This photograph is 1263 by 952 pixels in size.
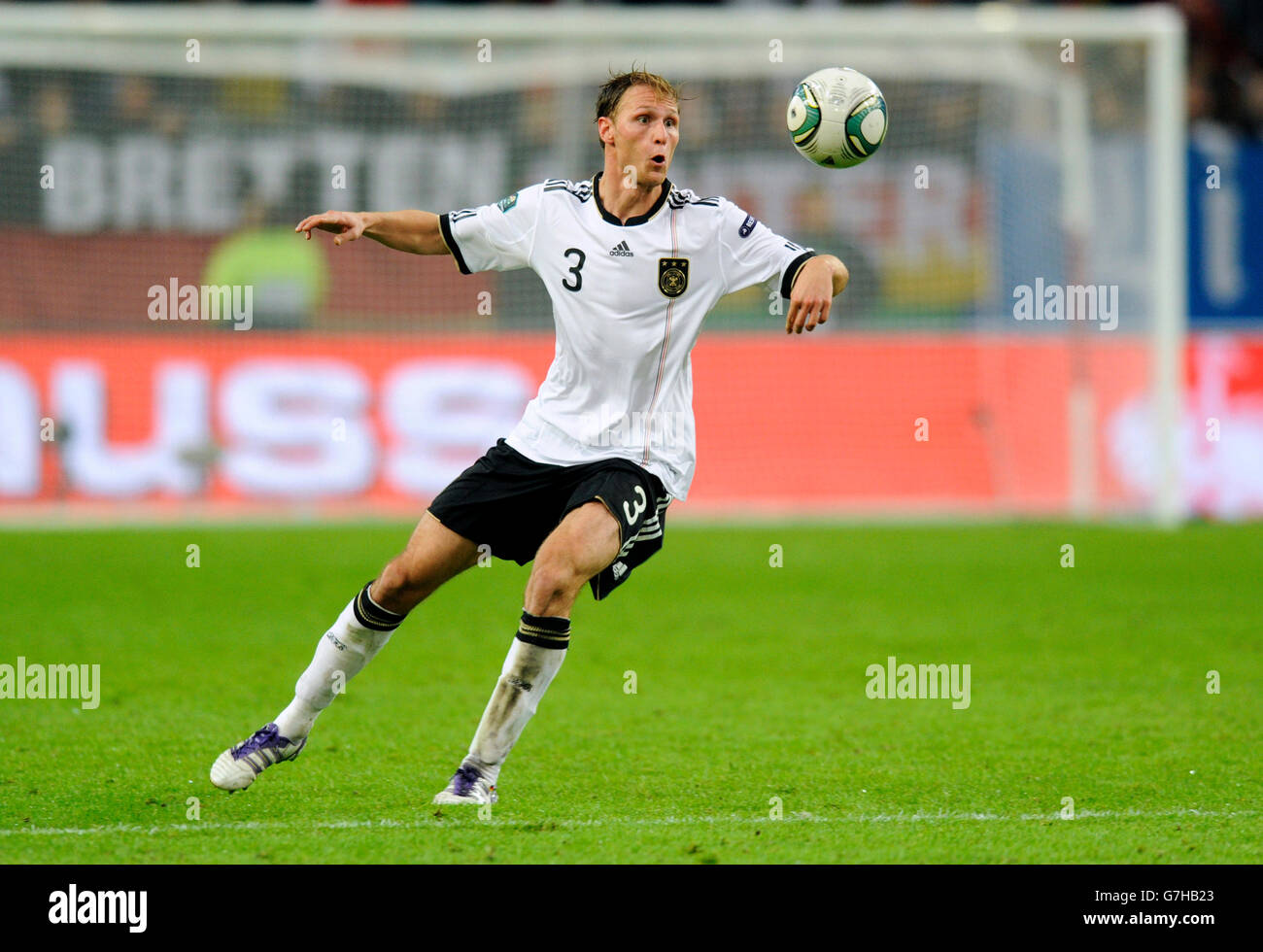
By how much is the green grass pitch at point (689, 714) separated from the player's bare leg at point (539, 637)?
0.18 metres

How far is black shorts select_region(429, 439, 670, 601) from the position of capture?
5863mm

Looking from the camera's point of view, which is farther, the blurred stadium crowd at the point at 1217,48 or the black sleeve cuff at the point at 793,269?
the blurred stadium crowd at the point at 1217,48

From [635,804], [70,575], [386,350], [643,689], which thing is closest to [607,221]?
[635,804]

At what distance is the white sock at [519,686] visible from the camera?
568cm

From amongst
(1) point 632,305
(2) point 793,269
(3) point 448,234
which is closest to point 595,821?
(1) point 632,305

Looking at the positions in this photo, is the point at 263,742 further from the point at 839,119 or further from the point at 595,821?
the point at 839,119

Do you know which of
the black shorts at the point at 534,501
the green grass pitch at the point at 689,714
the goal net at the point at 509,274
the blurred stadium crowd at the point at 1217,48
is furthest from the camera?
the blurred stadium crowd at the point at 1217,48

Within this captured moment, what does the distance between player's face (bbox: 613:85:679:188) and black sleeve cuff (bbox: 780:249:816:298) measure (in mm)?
551

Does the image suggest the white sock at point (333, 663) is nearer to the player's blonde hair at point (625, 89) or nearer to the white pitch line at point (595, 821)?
the white pitch line at point (595, 821)

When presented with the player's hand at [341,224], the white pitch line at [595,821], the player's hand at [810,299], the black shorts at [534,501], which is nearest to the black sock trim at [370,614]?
the black shorts at [534,501]

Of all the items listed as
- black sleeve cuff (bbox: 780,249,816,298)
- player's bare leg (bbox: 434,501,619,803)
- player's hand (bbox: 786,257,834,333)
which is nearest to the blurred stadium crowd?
black sleeve cuff (bbox: 780,249,816,298)

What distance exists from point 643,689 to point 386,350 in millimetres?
9056

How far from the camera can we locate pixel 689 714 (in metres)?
7.92
